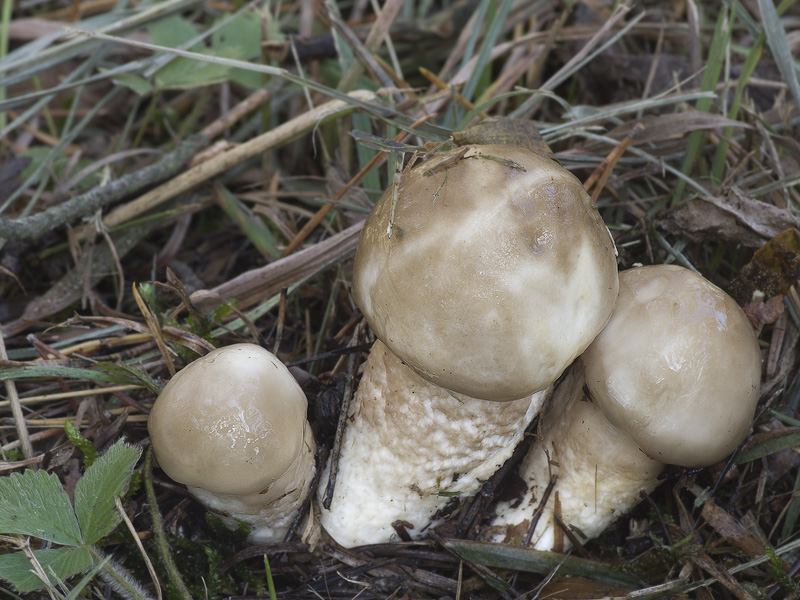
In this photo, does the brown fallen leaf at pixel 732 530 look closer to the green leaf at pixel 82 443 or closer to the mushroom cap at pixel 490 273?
the mushroom cap at pixel 490 273

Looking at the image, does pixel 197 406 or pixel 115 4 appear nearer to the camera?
pixel 197 406

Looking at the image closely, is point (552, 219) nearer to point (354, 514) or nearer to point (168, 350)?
point (354, 514)

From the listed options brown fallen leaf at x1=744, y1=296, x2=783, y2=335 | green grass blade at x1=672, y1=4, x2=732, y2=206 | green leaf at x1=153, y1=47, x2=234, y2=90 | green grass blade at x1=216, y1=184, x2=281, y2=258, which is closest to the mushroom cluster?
brown fallen leaf at x1=744, y1=296, x2=783, y2=335

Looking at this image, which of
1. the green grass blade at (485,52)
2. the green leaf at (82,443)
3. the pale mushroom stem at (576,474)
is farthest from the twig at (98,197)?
the pale mushroom stem at (576,474)

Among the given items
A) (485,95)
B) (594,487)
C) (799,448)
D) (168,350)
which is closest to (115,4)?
(485,95)

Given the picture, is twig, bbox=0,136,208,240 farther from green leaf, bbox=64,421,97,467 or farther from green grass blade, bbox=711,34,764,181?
green grass blade, bbox=711,34,764,181

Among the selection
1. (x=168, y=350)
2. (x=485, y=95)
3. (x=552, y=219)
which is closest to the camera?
(x=552, y=219)
